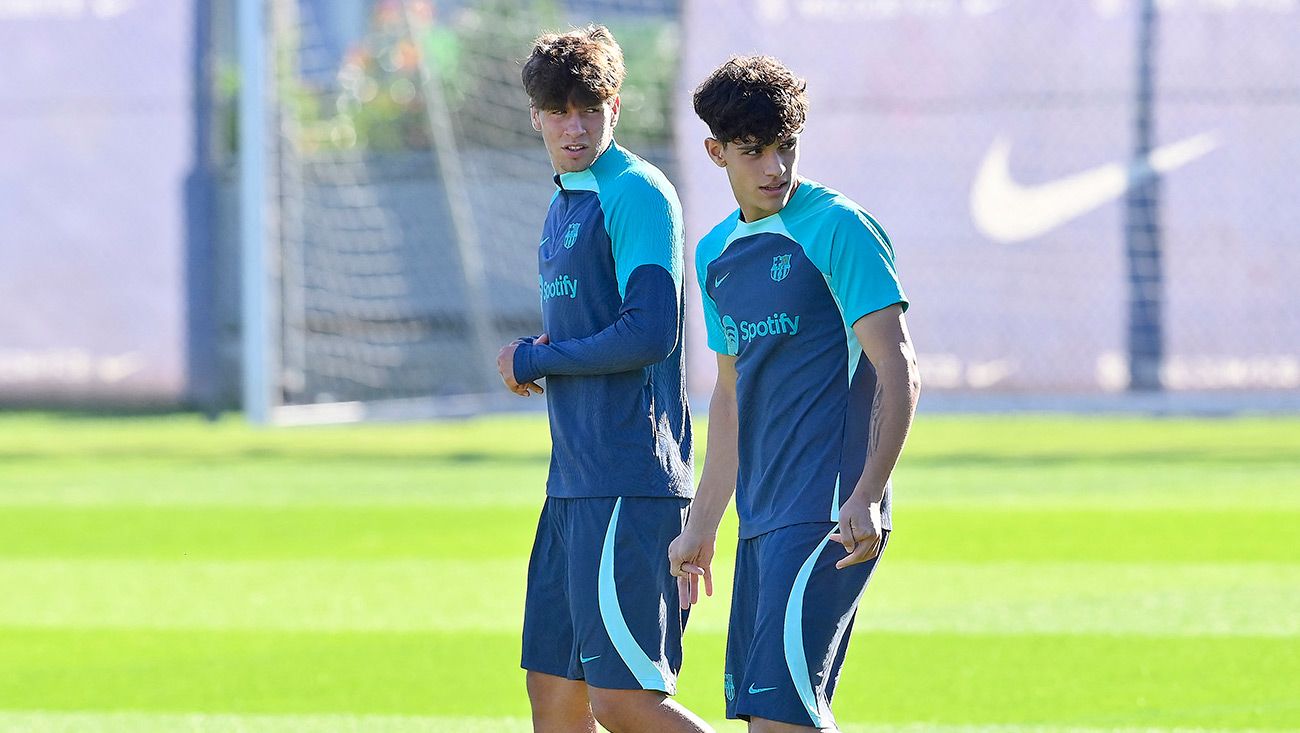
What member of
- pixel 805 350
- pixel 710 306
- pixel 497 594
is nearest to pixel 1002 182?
pixel 497 594

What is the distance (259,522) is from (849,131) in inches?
250

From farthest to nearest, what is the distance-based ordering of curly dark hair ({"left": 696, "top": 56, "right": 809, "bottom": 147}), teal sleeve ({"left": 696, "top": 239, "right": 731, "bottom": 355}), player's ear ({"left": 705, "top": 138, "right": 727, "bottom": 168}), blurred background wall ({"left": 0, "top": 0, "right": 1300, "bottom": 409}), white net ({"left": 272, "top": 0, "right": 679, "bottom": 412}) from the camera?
white net ({"left": 272, "top": 0, "right": 679, "bottom": 412})
blurred background wall ({"left": 0, "top": 0, "right": 1300, "bottom": 409})
teal sleeve ({"left": 696, "top": 239, "right": 731, "bottom": 355})
player's ear ({"left": 705, "top": 138, "right": 727, "bottom": 168})
curly dark hair ({"left": 696, "top": 56, "right": 809, "bottom": 147})

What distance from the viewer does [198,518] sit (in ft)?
38.3

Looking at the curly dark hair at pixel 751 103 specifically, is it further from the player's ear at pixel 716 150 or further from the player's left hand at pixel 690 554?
the player's left hand at pixel 690 554

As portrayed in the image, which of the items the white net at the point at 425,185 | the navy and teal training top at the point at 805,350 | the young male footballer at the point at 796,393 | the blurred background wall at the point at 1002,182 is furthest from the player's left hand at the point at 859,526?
the white net at the point at 425,185

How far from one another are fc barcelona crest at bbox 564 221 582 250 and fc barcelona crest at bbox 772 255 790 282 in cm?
60

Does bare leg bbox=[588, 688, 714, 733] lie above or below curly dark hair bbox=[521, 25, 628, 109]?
below

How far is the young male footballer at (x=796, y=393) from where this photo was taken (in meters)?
3.74

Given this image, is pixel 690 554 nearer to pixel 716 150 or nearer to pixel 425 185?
pixel 716 150

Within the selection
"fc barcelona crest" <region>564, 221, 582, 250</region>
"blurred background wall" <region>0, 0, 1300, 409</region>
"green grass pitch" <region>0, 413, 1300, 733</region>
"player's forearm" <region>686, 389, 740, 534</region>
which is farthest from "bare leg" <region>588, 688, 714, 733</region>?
"blurred background wall" <region>0, 0, 1300, 409</region>

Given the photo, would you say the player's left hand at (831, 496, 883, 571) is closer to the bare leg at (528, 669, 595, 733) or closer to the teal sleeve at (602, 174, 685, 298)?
the teal sleeve at (602, 174, 685, 298)

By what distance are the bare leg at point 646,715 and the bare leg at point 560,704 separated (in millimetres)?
250

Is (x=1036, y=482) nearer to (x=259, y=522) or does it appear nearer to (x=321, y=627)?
(x=259, y=522)

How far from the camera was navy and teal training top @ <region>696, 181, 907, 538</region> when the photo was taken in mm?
3818
